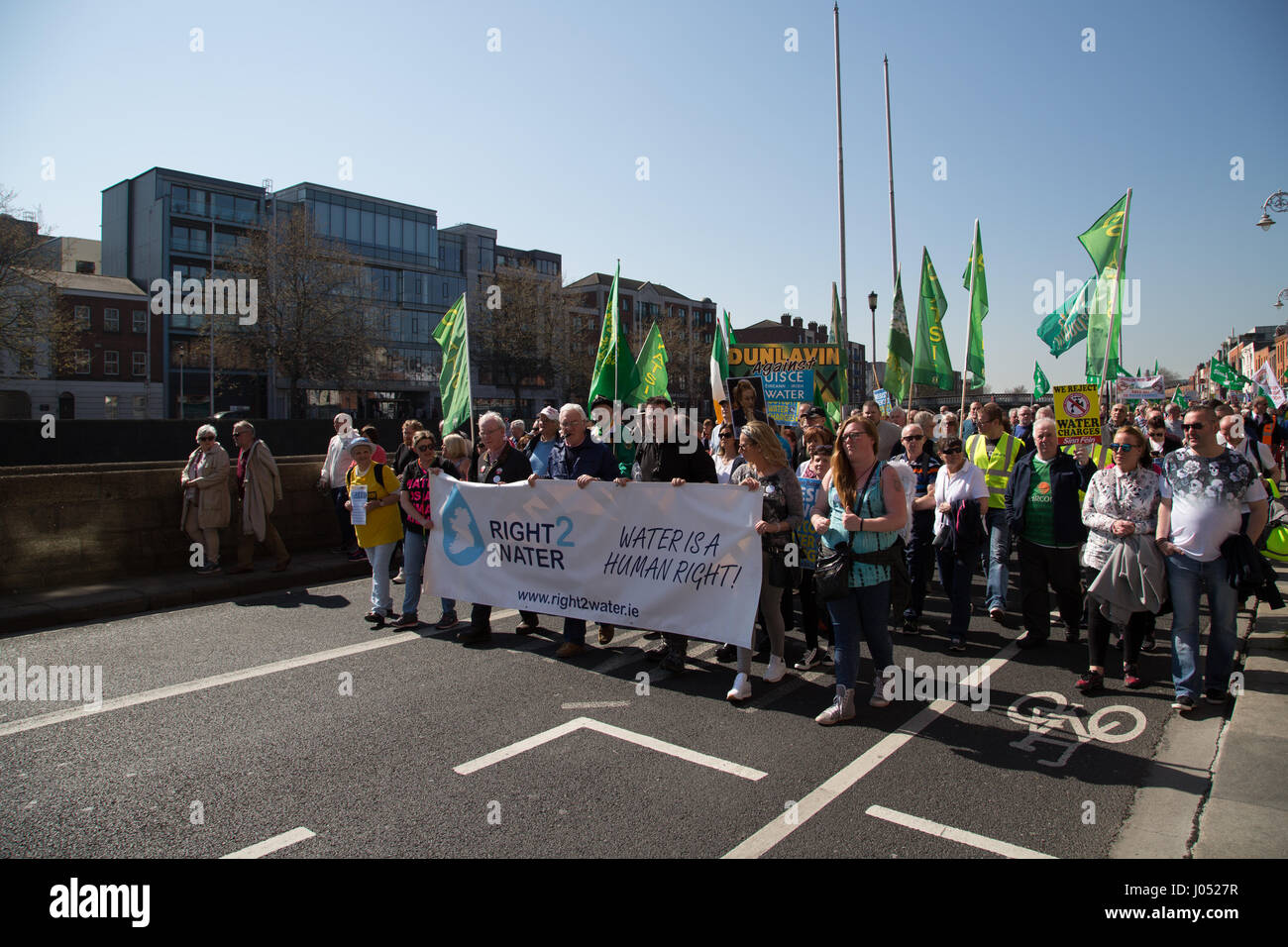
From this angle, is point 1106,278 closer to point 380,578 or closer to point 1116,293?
point 1116,293

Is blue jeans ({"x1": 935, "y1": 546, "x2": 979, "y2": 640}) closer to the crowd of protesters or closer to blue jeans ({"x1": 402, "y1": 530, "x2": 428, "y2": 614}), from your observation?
the crowd of protesters

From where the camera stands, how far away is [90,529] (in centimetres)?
903

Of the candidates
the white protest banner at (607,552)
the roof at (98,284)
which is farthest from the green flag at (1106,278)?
the roof at (98,284)

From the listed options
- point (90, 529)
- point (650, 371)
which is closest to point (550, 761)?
point (650, 371)

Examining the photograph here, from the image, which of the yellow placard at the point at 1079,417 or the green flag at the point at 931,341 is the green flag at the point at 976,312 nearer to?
the green flag at the point at 931,341

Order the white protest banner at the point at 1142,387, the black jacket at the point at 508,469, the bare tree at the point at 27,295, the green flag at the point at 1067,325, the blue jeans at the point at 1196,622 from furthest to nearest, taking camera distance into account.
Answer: the bare tree at the point at 27,295 < the white protest banner at the point at 1142,387 < the green flag at the point at 1067,325 < the black jacket at the point at 508,469 < the blue jeans at the point at 1196,622

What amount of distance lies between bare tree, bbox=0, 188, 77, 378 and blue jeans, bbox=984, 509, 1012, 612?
140 ft

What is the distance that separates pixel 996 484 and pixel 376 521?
5950 mm

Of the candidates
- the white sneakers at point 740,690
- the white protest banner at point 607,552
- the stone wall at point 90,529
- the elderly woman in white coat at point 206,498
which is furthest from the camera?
the elderly woman in white coat at point 206,498

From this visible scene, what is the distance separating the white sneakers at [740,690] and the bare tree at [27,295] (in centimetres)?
4245

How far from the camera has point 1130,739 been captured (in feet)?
15.3

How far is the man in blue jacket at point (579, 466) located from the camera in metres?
6.50
